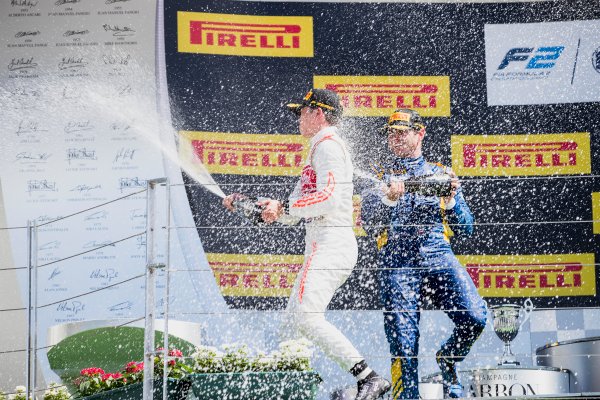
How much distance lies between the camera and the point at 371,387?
9.93 feet

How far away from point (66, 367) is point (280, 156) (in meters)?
1.54

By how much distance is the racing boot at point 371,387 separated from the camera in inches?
119

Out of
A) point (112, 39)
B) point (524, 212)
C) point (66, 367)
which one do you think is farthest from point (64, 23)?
point (524, 212)

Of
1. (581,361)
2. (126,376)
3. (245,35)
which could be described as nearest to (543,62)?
(245,35)

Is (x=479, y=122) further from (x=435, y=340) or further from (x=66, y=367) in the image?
(x=66, y=367)

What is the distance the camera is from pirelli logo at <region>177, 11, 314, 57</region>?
195 inches

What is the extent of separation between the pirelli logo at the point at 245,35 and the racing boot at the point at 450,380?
1.68 m

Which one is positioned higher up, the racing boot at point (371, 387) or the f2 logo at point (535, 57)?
the f2 logo at point (535, 57)
